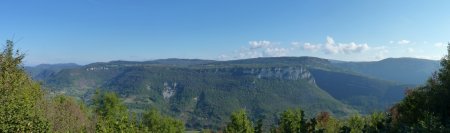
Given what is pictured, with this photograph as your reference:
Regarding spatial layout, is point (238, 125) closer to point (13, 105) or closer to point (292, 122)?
point (292, 122)

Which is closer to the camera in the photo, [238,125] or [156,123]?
[238,125]

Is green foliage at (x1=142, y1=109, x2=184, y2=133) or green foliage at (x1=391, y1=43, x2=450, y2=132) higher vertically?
green foliage at (x1=391, y1=43, x2=450, y2=132)

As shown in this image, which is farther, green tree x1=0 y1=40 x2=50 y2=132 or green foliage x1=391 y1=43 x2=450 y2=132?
green foliage x1=391 y1=43 x2=450 y2=132

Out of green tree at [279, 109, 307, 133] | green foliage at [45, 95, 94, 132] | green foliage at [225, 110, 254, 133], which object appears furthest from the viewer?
green foliage at [225, 110, 254, 133]

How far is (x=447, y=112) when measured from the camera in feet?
150

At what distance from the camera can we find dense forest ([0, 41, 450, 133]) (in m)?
27.2

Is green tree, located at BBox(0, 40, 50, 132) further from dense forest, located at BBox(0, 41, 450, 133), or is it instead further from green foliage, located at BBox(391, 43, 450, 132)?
green foliage, located at BBox(391, 43, 450, 132)

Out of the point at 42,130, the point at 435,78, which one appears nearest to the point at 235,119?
the point at 435,78

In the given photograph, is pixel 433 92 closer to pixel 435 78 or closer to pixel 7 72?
pixel 435 78

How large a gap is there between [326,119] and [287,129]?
28.7m

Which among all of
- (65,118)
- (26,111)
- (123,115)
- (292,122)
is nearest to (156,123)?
(292,122)

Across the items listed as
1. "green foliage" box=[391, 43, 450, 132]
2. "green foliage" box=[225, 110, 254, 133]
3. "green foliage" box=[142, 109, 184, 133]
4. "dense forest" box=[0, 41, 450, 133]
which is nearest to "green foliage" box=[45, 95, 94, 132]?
"dense forest" box=[0, 41, 450, 133]

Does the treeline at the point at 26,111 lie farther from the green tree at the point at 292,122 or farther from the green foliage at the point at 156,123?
the green foliage at the point at 156,123

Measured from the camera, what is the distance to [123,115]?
1468 inches
